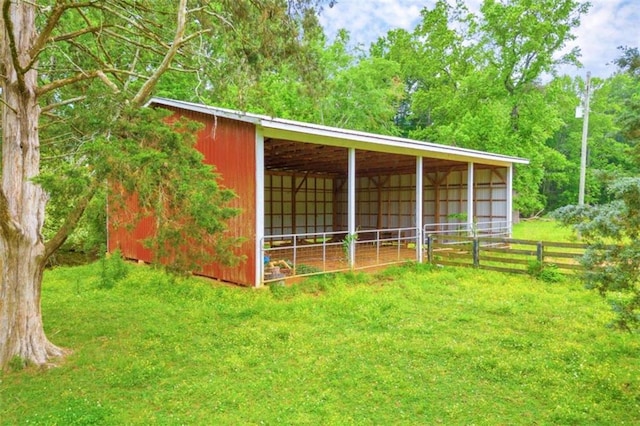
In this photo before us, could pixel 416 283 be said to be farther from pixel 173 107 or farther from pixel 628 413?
pixel 173 107

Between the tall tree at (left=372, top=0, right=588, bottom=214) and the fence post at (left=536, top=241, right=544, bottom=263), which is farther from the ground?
the tall tree at (left=372, top=0, right=588, bottom=214)

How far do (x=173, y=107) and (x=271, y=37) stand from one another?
15.6ft

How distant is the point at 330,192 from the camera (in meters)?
19.6

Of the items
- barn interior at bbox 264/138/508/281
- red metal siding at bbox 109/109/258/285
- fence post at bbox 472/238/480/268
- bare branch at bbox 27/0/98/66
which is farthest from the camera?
barn interior at bbox 264/138/508/281

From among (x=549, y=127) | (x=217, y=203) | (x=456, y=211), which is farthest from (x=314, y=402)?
(x=549, y=127)

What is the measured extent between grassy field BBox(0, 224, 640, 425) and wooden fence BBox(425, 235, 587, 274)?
43.9 inches

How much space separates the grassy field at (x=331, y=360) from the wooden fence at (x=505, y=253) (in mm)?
1115

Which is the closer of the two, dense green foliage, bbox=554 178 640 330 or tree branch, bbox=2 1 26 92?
dense green foliage, bbox=554 178 640 330

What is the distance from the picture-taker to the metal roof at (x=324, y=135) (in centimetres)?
818

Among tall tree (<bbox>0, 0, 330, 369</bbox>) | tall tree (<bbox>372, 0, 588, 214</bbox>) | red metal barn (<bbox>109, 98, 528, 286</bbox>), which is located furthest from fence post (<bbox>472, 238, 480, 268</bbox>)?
tall tree (<bbox>372, 0, 588, 214</bbox>)

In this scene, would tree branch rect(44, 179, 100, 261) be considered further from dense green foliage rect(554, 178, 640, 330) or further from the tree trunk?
dense green foliage rect(554, 178, 640, 330)

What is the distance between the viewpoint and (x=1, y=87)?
4945 millimetres

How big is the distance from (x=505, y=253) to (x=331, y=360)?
7211mm

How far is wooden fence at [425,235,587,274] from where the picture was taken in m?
9.30
